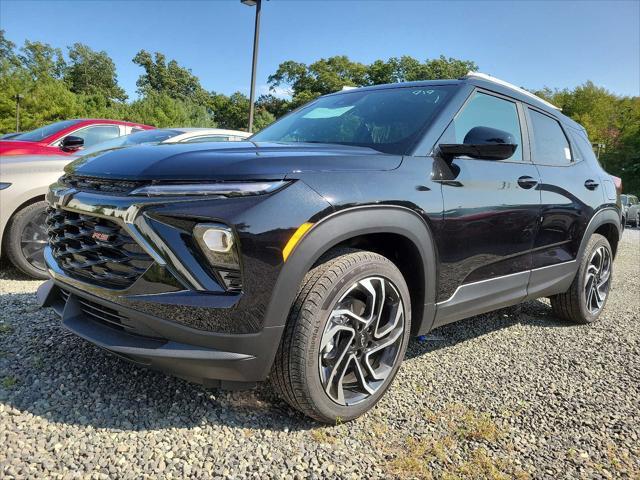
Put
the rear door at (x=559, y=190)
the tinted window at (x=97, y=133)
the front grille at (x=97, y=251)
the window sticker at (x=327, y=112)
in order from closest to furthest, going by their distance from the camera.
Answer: the front grille at (x=97, y=251)
the window sticker at (x=327, y=112)
the rear door at (x=559, y=190)
the tinted window at (x=97, y=133)

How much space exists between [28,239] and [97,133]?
2.48 metres

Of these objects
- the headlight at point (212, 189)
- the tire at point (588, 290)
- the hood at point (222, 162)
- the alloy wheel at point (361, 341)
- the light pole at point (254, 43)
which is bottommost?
the tire at point (588, 290)

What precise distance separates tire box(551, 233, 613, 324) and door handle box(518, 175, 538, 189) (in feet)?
3.78

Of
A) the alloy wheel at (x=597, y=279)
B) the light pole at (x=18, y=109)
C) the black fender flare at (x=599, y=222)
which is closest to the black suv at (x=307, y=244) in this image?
the black fender flare at (x=599, y=222)

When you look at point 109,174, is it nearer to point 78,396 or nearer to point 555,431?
point 78,396

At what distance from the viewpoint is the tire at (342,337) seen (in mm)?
2039

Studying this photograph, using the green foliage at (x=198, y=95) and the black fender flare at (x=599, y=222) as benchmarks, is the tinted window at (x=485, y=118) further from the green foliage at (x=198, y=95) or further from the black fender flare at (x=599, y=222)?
the green foliage at (x=198, y=95)

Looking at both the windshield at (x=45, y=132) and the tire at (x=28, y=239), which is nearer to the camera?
the tire at (x=28, y=239)

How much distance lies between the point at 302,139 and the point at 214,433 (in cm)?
175

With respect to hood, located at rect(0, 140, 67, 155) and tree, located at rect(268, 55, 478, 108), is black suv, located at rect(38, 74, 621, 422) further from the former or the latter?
tree, located at rect(268, 55, 478, 108)

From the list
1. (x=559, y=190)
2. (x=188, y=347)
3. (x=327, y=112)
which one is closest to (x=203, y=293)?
(x=188, y=347)

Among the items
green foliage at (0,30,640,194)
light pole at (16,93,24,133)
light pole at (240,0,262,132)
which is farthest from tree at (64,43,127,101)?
light pole at (240,0,262,132)

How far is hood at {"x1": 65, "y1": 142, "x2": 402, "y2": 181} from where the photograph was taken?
1.94m

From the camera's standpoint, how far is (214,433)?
2115 millimetres
